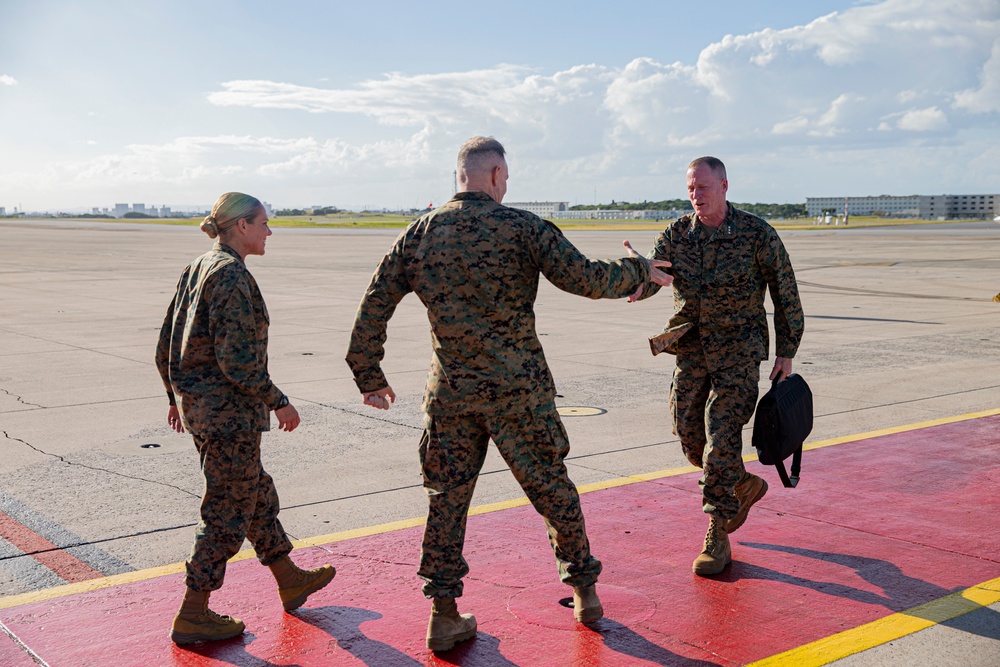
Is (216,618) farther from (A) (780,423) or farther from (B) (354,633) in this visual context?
(A) (780,423)

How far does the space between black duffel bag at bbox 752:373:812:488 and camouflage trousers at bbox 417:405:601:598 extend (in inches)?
49.6

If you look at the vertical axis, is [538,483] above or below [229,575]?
above

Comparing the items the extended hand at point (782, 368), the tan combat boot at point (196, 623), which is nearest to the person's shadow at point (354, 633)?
the tan combat boot at point (196, 623)

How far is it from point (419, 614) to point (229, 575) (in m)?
1.06

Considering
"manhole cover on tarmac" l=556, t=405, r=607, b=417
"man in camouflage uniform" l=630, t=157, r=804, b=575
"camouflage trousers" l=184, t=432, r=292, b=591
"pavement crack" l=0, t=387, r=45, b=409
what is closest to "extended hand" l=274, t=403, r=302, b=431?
"camouflage trousers" l=184, t=432, r=292, b=591

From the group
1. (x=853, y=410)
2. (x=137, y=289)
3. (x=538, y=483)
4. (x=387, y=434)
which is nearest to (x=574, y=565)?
(x=538, y=483)

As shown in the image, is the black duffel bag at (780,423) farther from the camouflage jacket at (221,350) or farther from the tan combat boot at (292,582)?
the camouflage jacket at (221,350)

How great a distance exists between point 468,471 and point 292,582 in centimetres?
98

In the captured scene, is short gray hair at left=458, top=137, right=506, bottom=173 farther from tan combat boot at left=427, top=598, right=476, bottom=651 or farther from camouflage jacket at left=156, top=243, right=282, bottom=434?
tan combat boot at left=427, top=598, right=476, bottom=651

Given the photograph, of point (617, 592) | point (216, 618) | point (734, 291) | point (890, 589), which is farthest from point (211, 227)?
point (890, 589)

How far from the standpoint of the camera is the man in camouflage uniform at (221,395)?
13.1 ft

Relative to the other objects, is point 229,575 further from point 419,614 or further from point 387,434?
point 387,434

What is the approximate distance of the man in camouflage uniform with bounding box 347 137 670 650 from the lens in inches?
157

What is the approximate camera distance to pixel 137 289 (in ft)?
72.4
